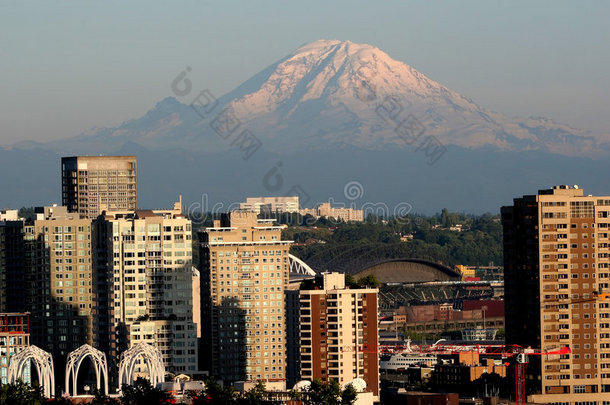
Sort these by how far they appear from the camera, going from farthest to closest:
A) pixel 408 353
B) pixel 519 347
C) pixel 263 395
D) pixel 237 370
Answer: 1. pixel 408 353
2. pixel 237 370
3. pixel 519 347
4. pixel 263 395

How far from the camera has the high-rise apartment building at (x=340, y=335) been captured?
140875 millimetres

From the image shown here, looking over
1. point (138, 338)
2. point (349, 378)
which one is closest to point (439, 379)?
point (349, 378)

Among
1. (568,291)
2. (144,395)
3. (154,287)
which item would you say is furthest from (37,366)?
(568,291)

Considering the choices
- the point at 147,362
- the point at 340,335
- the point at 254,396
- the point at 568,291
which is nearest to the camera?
the point at 254,396

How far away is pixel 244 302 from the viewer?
15162cm

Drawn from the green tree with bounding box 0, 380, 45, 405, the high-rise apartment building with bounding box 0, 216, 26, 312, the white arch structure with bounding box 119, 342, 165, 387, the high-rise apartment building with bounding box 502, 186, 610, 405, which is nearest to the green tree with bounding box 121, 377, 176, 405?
the white arch structure with bounding box 119, 342, 165, 387

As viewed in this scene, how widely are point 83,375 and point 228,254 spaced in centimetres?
1505

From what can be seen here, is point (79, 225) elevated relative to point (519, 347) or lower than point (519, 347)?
elevated

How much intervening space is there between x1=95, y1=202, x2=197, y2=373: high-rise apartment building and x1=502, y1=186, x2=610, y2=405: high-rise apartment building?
2616 cm

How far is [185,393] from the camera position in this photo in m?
128

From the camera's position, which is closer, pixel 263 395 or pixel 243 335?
pixel 263 395

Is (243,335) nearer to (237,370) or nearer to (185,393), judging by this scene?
Answer: (237,370)

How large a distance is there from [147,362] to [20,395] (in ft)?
49.6

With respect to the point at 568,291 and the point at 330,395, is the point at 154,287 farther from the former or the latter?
the point at 568,291
